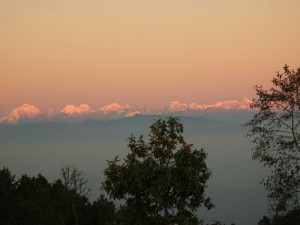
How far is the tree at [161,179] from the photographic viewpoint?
72.5ft

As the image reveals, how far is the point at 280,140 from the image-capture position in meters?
28.7

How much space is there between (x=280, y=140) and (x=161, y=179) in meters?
10.2

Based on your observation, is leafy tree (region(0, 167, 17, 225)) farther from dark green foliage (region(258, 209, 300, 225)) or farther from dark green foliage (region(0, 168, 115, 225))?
dark green foliage (region(258, 209, 300, 225))

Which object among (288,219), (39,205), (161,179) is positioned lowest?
(288,219)

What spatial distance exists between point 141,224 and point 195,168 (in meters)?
3.72

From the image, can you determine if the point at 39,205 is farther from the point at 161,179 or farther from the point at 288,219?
the point at 161,179

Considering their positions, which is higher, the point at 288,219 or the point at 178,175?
the point at 178,175

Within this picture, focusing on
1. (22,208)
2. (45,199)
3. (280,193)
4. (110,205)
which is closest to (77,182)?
(110,205)

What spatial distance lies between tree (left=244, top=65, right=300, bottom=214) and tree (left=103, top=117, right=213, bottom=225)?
687cm

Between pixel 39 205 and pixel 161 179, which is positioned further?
pixel 39 205

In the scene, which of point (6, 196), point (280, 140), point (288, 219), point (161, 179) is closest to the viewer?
point (161, 179)

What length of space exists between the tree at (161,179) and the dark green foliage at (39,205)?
4539mm

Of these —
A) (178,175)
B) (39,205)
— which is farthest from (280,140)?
(39,205)

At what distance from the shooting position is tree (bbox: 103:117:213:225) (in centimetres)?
2209
